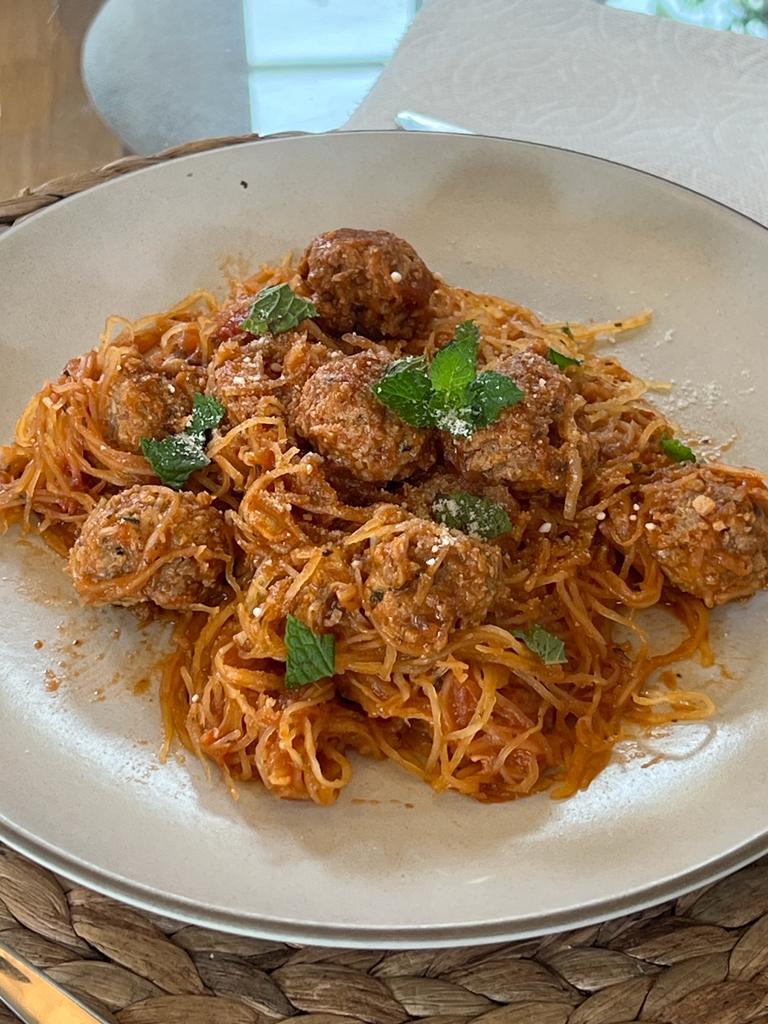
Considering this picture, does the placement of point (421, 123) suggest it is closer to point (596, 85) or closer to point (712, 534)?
point (596, 85)

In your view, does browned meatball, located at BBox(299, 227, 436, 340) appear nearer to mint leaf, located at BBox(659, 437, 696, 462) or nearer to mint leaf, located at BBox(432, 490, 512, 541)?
mint leaf, located at BBox(432, 490, 512, 541)

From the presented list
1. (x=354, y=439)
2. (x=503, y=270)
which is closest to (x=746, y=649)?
(x=354, y=439)

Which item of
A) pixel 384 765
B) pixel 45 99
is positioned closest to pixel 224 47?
pixel 45 99

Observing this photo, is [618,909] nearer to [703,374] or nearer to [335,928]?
[335,928]

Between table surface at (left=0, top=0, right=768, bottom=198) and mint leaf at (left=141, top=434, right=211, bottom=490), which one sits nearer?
mint leaf at (left=141, top=434, right=211, bottom=490)

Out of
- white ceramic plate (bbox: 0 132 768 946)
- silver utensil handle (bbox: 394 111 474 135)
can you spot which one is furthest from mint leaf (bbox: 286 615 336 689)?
silver utensil handle (bbox: 394 111 474 135)

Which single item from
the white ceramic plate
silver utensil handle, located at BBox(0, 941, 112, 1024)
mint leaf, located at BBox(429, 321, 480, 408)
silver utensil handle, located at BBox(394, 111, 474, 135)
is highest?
silver utensil handle, located at BBox(394, 111, 474, 135)
